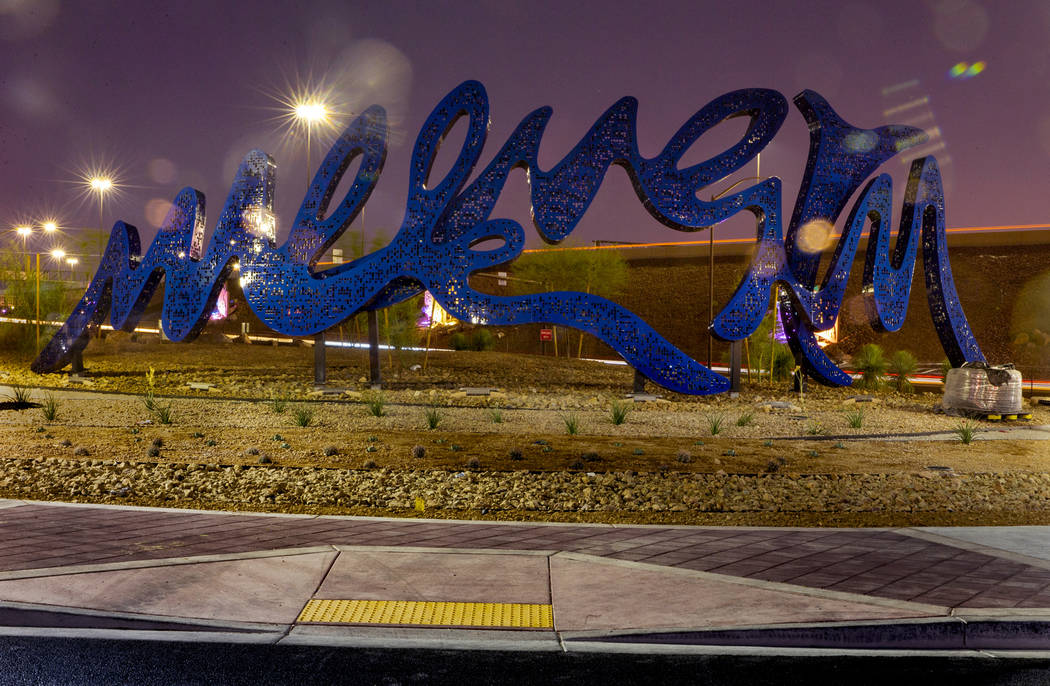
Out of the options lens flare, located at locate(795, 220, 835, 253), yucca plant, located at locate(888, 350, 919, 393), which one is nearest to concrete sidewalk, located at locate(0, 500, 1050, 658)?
lens flare, located at locate(795, 220, 835, 253)

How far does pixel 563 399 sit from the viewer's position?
61.1 feet

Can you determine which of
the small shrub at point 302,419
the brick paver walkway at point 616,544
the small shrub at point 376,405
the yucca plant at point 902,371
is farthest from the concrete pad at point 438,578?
the yucca plant at point 902,371

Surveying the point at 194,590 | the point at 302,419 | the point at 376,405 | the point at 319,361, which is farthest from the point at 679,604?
the point at 319,361

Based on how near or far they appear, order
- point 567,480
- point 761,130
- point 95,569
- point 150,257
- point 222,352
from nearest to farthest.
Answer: point 95,569 → point 567,480 → point 761,130 → point 150,257 → point 222,352

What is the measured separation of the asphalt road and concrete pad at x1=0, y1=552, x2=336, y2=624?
1.31 feet

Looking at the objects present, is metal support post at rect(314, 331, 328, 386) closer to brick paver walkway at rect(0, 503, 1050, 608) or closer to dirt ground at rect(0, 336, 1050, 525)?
dirt ground at rect(0, 336, 1050, 525)

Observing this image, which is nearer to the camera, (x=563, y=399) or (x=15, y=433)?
(x=15, y=433)

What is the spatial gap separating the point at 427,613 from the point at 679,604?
4.89 ft

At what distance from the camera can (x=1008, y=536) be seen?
702 centimetres

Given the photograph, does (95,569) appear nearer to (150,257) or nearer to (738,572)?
(738,572)

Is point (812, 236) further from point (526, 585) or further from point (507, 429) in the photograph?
point (526, 585)

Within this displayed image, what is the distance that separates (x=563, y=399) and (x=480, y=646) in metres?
14.1

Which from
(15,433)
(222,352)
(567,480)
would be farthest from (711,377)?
(222,352)

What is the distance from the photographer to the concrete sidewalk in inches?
183
